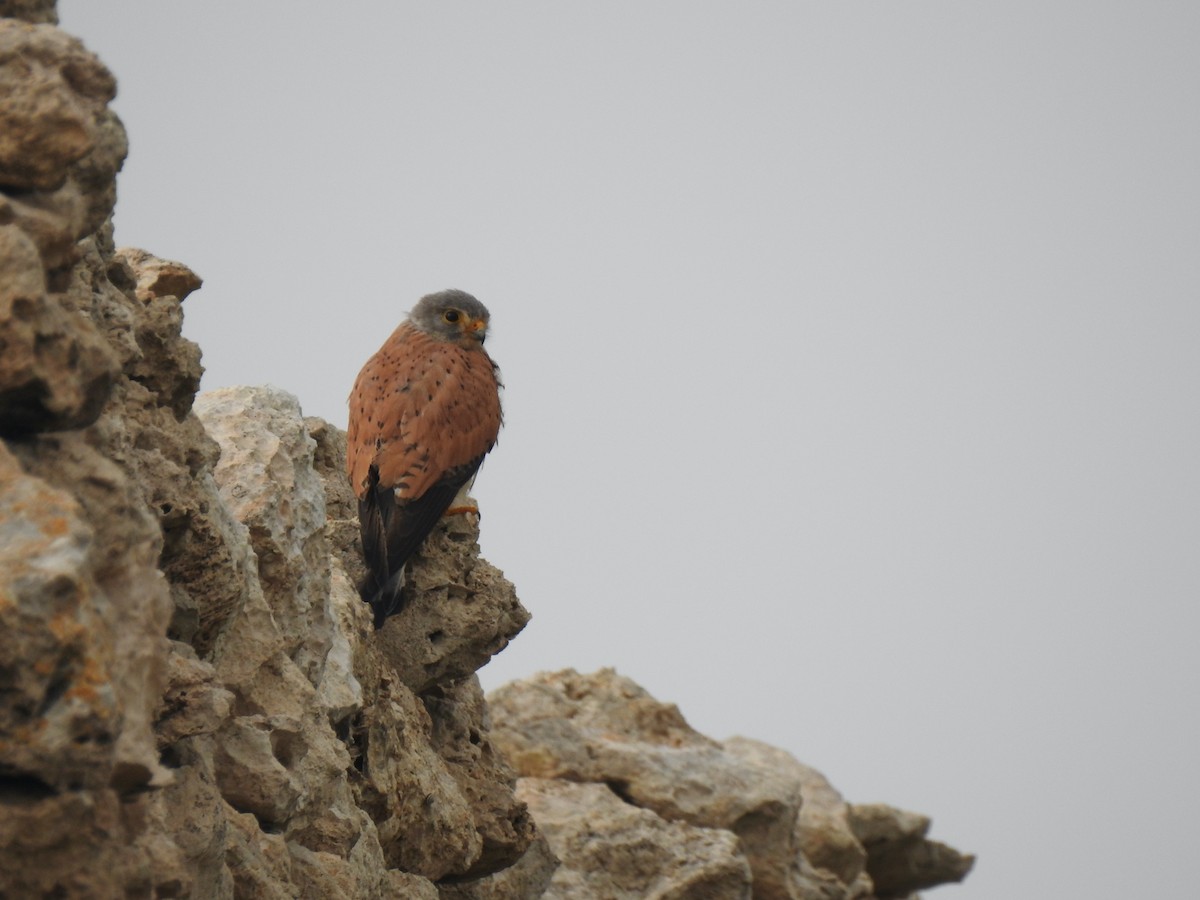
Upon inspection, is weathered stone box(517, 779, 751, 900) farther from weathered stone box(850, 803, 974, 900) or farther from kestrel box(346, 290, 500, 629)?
weathered stone box(850, 803, 974, 900)

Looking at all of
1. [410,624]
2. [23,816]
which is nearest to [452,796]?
[410,624]

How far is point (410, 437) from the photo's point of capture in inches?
342

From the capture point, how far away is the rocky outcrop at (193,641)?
296 centimetres

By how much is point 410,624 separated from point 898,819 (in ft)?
25.8

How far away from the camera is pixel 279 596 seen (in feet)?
19.0

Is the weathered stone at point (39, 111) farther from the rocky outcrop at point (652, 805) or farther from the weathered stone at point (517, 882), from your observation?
the rocky outcrop at point (652, 805)

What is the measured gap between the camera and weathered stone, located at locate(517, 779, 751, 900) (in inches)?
355

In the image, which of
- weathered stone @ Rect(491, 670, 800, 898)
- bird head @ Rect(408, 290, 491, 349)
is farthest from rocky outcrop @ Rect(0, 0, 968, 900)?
bird head @ Rect(408, 290, 491, 349)

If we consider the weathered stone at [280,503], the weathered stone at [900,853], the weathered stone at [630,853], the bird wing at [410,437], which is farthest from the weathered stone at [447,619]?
the weathered stone at [900,853]

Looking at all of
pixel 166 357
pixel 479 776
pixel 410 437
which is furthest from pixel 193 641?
pixel 410 437

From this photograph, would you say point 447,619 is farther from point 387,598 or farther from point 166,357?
point 166,357

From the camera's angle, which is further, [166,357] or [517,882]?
[517,882]

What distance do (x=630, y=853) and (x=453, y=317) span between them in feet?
12.9

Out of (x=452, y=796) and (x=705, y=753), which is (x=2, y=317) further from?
(x=705, y=753)
